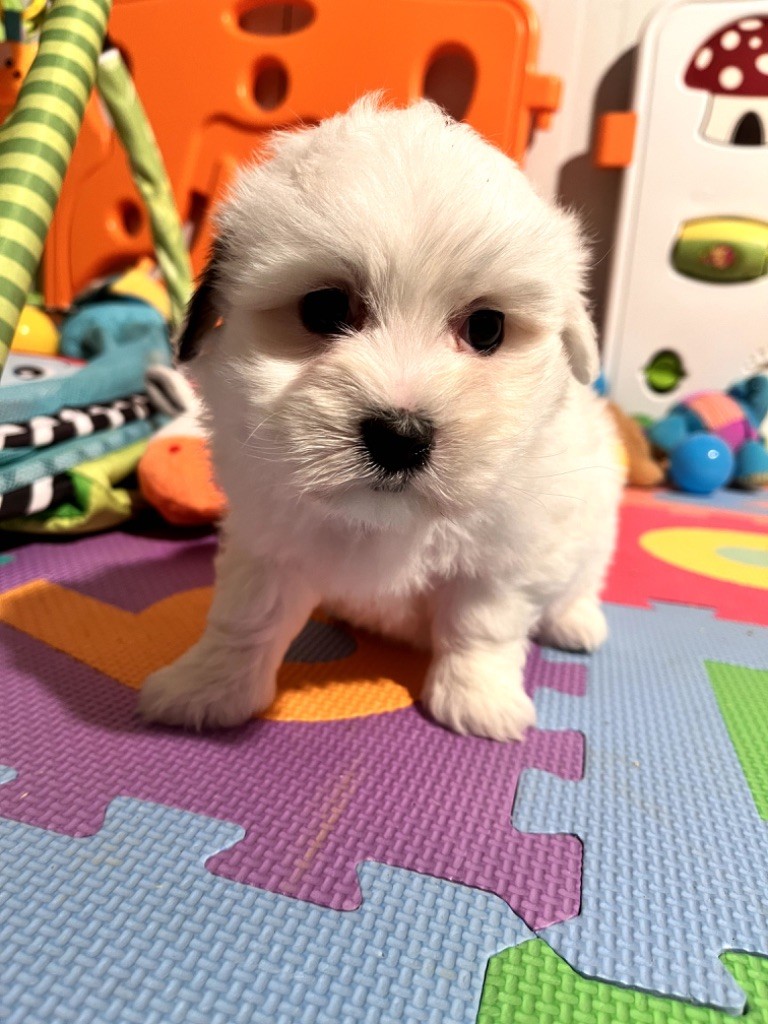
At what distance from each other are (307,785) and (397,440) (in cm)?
48

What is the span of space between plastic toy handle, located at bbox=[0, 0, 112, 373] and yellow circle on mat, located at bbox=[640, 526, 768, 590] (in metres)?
1.74

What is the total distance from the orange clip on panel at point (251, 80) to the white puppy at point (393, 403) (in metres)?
1.98

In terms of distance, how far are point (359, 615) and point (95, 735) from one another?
460 millimetres

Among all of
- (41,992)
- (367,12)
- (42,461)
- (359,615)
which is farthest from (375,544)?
(367,12)

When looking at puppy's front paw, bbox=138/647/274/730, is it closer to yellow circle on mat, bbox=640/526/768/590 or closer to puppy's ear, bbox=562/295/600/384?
puppy's ear, bbox=562/295/600/384

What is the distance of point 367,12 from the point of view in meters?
2.74

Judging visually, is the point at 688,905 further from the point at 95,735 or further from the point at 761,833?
the point at 95,735

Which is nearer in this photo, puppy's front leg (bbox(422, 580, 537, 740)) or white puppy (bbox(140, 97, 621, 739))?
white puppy (bbox(140, 97, 621, 739))

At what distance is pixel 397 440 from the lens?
765 mm

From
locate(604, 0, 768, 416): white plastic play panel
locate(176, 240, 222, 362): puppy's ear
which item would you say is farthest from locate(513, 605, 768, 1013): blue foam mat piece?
locate(604, 0, 768, 416): white plastic play panel

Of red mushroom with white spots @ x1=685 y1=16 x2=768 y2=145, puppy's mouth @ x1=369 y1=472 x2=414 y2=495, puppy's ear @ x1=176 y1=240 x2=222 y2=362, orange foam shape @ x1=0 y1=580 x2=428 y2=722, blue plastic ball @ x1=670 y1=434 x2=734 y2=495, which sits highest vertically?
red mushroom with white spots @ x1=685 y1=16 x2=768 y2=145

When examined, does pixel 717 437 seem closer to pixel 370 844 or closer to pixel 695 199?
pixel 695 199

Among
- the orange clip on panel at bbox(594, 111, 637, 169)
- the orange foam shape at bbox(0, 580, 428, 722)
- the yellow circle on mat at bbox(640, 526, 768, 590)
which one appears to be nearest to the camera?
the orange foam shape at bbox(0, 580, 428, 722)

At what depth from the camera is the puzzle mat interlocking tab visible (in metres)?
0.62
